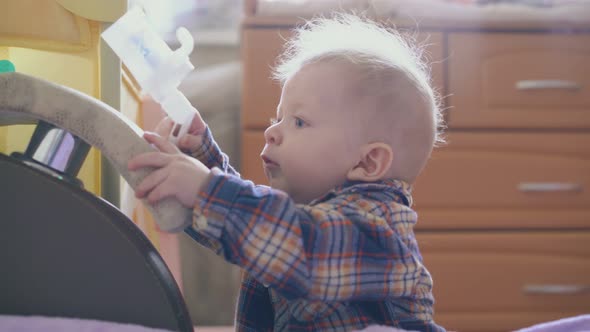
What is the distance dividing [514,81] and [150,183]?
127 centimetres

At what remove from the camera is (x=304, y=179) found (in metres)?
0.81

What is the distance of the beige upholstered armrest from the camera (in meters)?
0.62

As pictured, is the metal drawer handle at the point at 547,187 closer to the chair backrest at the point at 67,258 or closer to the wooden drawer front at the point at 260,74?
the wooden drawer front at the point at 260,74

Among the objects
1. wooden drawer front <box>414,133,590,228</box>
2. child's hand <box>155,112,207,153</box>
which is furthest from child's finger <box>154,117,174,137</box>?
wooden drawer front <box>414,133,590,228</box>

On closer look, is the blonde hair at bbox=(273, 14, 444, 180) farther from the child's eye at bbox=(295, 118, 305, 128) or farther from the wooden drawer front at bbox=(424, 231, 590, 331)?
the wooden drawer front at bbox=(424, 231, 590, 331)

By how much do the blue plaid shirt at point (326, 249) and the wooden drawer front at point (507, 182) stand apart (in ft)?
2.94

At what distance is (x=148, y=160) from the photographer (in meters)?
0.63

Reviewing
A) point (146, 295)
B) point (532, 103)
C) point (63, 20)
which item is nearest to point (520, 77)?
point (532, 103)

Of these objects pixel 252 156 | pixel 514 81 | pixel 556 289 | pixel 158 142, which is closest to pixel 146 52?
pixel 158 142

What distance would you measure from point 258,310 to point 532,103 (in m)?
1.09

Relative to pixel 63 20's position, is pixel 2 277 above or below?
below

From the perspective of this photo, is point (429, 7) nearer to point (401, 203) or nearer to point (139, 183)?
point (401, 203)

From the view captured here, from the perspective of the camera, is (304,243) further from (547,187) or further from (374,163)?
(547,187)

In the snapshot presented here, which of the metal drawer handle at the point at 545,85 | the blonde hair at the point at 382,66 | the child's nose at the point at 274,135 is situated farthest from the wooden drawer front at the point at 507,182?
the child's nose at the point at 274,135
